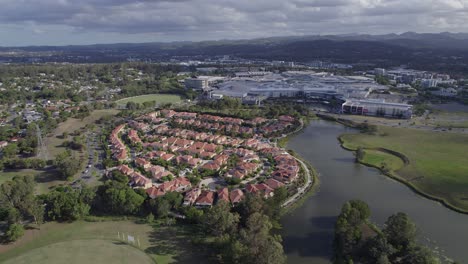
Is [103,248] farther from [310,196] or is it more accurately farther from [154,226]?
[310,196]

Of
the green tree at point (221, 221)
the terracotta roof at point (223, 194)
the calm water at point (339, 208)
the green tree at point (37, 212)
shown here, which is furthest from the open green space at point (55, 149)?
the calm water at point (339, 208)

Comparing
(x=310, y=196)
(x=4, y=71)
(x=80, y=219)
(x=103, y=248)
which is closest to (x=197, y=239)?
(x=103, y=248)

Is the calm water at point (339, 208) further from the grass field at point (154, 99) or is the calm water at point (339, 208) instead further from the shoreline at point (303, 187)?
the grass field at point (154, 99)

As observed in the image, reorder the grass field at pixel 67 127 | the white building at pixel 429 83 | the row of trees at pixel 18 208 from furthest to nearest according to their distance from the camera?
the white building at pixel 429 83 → the grass field at pixel 67 127 → the row of trees at pixel 18 208

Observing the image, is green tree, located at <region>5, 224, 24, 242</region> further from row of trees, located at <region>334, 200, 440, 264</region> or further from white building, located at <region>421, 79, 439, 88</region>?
white building, located at <region>421, 79, 439, 88</region>

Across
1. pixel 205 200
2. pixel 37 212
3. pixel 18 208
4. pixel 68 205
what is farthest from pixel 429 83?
pixel 18 208
